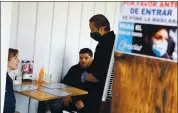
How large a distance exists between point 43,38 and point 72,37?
0.52 ft

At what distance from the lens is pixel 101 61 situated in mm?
1296

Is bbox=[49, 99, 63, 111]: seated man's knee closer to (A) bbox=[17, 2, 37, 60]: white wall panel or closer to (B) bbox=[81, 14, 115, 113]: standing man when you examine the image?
(B) bbox=[81, 14, 115, 113]: standing man

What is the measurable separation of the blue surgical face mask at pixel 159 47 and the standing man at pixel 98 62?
0.22 meters

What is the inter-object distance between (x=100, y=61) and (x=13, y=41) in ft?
1.56

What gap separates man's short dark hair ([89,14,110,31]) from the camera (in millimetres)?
1287

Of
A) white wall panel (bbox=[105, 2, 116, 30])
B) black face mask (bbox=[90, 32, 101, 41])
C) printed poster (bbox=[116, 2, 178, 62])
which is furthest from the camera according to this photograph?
black face mask (bbox=[90, 32, 101, 41])

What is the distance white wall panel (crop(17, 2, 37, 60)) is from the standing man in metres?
0.33

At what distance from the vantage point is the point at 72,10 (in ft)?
4.61

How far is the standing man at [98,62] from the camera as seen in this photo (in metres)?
1.26

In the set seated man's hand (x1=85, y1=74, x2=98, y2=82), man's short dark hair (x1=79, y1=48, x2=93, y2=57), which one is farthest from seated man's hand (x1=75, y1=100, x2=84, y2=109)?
man's short dark hair (x1=79, y1=48, x2=93, y2=57)

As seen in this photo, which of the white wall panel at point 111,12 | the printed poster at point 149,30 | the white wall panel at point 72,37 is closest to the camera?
the printed poster at point 149,30

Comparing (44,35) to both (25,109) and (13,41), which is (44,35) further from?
(25,109)

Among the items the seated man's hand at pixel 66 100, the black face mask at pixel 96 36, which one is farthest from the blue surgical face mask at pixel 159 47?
the seated man's hand at pixel 66 100

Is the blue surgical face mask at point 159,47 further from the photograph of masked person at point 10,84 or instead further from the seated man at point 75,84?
the photograph of masked person at point 10,84
